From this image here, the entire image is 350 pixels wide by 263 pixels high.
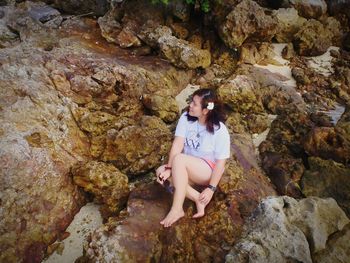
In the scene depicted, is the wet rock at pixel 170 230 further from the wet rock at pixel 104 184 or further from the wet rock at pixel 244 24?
the wet rock at pixel 244 24

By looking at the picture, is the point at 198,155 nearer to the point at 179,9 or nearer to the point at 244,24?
the point at 244,24

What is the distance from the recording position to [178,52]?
7.22 metres

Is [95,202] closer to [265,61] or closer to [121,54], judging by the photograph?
[121,54]

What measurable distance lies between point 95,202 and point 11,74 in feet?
8.20

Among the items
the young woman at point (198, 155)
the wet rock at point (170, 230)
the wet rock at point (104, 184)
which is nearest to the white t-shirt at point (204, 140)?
the young woman at point (198, 155)

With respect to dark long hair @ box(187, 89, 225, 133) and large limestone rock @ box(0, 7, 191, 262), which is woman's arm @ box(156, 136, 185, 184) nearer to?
dark long hair @ box(187, 89, 225, 133)

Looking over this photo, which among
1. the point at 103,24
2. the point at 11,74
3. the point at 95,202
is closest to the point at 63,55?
the point at 11,74

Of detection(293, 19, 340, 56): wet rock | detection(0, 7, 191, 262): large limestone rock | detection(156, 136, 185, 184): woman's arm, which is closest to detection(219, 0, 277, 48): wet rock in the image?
detection(293, 19, 340, 56): wet rock

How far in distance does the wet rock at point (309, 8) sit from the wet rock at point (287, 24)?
0.43 metres

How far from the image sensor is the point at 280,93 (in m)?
6.90

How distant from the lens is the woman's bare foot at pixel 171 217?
148 inches

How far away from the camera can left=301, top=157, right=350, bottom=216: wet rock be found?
4.78m

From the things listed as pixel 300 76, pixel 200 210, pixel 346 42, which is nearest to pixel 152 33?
pixel 300 76

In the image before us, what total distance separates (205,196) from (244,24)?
522 centimetres
